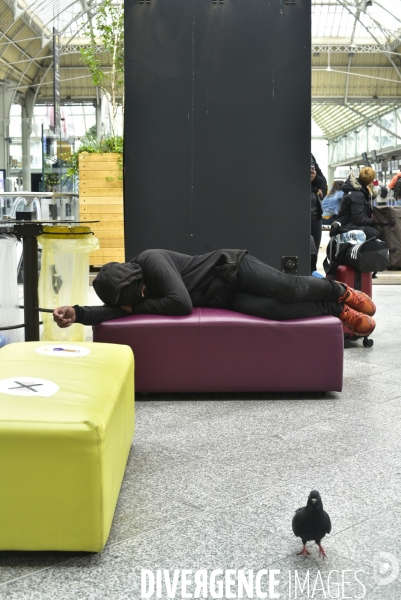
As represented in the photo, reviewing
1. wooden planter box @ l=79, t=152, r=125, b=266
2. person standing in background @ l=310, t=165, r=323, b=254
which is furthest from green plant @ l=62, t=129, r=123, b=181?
person standing in background @ l=310, t=165, r=323, b=254

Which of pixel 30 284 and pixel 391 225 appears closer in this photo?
pixel 30 284

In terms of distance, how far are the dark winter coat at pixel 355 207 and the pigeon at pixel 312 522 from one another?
697cm

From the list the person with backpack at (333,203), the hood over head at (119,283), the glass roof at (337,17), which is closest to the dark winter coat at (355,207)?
the hood over head at (119,283)

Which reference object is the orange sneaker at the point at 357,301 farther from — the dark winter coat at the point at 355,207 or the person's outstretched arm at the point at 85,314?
the dark winter coat at the point at 355,207

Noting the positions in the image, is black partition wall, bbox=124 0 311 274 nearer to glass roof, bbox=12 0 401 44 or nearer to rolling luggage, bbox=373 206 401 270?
rolling luggage, bbox=373 206 401 270

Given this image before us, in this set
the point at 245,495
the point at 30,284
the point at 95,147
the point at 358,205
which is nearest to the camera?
the point at 245,495

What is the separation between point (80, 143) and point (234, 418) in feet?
29.6

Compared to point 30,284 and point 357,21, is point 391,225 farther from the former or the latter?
point 357,21

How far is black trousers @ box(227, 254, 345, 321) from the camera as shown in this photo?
4.95m

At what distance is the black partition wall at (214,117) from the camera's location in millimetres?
6137

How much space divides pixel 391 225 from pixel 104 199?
4.60 metres

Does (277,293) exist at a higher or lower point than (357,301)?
higher

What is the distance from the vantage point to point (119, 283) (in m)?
4.75

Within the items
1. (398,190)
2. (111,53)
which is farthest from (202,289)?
(398,190)
